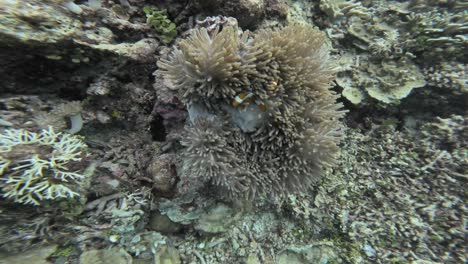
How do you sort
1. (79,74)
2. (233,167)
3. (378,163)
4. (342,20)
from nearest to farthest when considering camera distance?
1. (233,167)
2. (79,74)
3. (378,163)
4. (342,20)

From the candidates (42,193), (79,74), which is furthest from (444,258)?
(79,74)

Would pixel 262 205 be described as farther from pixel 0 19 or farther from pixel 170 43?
pixel 0 19

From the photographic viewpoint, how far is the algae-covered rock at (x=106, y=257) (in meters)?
2.46

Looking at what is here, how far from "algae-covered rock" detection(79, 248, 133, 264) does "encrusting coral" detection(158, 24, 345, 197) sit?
4.16 ft

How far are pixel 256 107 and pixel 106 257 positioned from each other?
7.94 feet

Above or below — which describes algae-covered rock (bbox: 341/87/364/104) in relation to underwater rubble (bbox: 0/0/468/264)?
Result: above

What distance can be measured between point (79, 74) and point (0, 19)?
0.81 meters

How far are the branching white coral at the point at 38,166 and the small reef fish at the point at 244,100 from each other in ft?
5.93

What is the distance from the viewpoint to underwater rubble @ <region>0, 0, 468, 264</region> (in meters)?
2.33

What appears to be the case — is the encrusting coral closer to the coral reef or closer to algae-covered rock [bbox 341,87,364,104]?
the coral reef

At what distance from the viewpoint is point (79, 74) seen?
267cm

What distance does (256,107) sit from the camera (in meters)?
2.48

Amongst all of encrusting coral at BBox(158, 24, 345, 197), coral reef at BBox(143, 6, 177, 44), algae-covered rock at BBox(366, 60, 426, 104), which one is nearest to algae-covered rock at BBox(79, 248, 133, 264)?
encrusting coral at BBox(158, 24, 345, 197)

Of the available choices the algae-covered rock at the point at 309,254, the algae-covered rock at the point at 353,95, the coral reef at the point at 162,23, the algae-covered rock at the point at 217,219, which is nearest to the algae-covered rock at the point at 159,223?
the algae-covered rock at the point at 217,219
